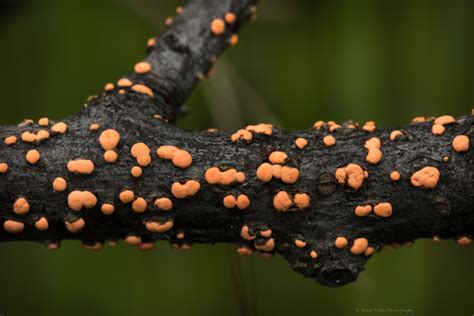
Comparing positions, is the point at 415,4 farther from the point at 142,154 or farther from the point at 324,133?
the point at 142,154

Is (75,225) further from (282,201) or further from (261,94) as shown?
(261,94)

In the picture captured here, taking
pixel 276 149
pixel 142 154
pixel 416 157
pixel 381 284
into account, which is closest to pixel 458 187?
pixel 416 157

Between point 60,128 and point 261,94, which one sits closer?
point 60,128

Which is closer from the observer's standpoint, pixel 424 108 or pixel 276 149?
pixel 276 149

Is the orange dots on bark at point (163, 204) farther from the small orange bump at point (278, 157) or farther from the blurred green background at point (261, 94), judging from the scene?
the blurred green background at point (261, 94)

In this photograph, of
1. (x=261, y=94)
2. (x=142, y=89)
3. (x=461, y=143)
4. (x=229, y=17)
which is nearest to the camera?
(x=461, y=143)

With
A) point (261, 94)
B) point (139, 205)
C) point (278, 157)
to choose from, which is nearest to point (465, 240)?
point (278, 157)
